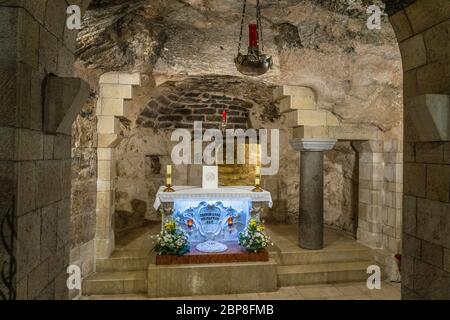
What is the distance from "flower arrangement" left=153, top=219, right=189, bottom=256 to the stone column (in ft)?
8.50

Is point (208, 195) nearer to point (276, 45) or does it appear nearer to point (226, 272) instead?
point (226, 272)

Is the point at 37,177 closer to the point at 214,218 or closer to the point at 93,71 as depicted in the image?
the point at 93,71

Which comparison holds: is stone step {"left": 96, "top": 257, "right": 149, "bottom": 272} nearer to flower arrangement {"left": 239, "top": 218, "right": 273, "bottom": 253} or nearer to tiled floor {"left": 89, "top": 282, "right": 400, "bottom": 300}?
tiled floor {"left": 89, "top": 282, "right": 400, "bottom": 300}

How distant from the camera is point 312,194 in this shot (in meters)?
6.19

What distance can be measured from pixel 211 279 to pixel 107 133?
3.26 m

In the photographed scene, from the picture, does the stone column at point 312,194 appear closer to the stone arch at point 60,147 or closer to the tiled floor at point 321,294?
the tiled floor at point 321,294

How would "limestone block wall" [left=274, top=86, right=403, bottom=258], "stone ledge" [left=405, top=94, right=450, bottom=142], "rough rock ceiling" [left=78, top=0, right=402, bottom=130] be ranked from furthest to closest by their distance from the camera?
"limestone block wall" [left=274, top=86, right=403, bottom=258]
"rough rock ceiling" [left=78, top=0, right=402, bottom=130]
"stone ledge" [left=405, top=94, right=450, bottom=142]

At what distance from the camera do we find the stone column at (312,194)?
6105 mm

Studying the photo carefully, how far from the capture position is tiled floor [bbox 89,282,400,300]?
4865mm

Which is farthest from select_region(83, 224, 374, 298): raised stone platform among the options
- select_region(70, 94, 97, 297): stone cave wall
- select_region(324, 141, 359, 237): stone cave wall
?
select_region(324, 141, 359, 237): stone cave wall

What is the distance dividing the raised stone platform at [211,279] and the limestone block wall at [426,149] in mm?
2935

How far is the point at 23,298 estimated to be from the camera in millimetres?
1604
